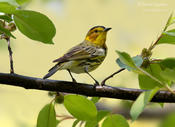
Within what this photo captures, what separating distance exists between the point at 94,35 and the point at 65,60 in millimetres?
1140

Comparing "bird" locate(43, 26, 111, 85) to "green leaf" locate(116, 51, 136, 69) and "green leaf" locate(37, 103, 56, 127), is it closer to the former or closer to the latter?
"green leaf" locate(37, 103, 56, 127)

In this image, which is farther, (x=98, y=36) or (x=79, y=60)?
(x=98, y=36)

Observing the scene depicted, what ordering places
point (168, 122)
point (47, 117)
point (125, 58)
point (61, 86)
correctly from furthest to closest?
1. point (61, 86)
2. point (47, 117)
3. point (125, 58)
4. point (168, 122)

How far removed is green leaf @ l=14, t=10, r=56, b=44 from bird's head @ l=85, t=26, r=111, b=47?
1.84 metres

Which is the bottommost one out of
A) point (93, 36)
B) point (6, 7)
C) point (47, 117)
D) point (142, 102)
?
point (93, 36)

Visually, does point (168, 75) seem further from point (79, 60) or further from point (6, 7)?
point (79, 60)

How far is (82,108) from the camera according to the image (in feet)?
3.42

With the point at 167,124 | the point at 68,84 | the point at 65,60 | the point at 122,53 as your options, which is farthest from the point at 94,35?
the point at 167,124

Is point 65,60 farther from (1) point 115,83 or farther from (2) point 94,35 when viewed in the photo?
(2) point 94,35

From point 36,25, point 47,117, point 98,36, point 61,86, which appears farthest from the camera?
point 98,36

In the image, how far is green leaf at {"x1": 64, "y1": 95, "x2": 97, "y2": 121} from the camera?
103 cm

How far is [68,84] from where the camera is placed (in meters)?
1.28

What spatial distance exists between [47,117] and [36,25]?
36 centimetres

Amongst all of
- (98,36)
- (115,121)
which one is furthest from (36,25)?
(98,36)
